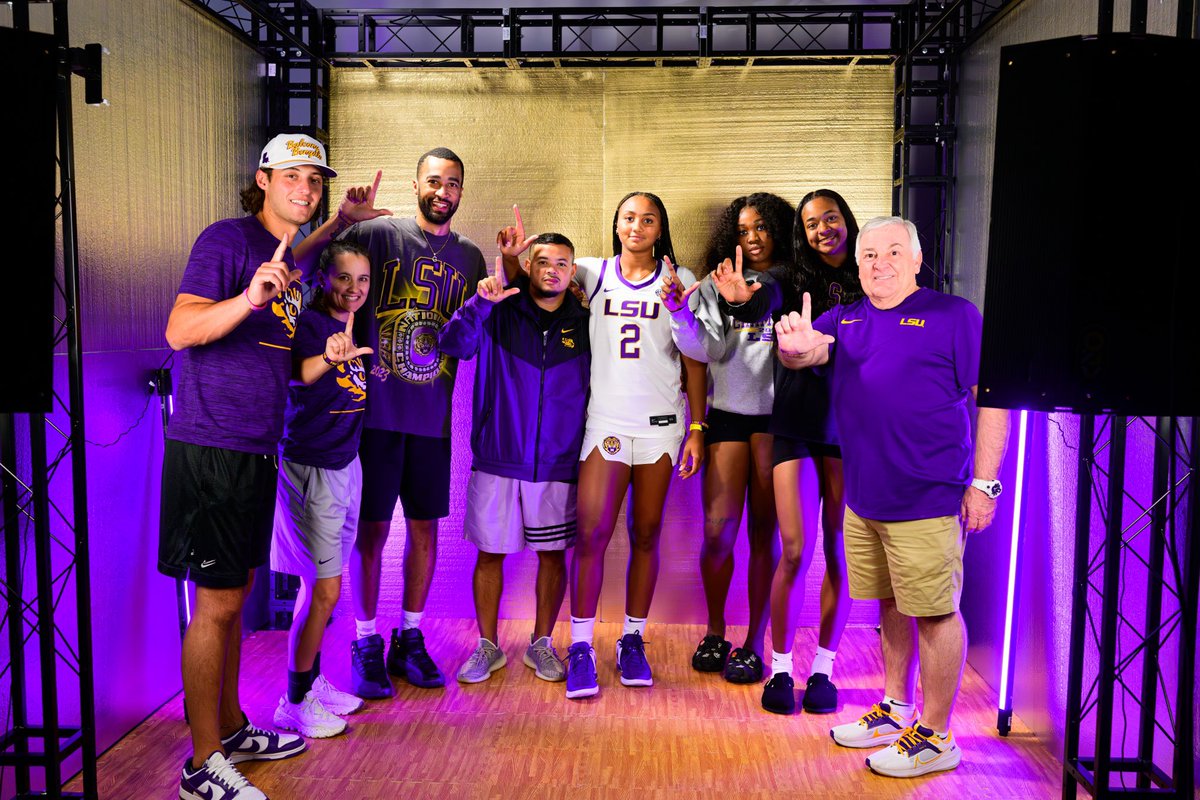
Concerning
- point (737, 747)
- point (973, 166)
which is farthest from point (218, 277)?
point (973, 166)

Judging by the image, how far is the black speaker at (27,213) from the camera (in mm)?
2369

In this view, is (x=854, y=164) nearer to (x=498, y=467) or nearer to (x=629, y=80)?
(x=629, y=80)

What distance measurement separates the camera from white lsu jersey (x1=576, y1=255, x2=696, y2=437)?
12.5 feet

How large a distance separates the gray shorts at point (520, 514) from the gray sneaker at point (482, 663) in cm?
45

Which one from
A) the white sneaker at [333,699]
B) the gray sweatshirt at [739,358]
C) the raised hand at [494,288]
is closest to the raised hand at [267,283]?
the raised hand at [494,288]

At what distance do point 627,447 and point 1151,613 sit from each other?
1.90 meters

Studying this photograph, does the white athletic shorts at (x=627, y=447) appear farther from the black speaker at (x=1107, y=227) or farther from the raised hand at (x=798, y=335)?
the black speaker at (x=1107, y=227)

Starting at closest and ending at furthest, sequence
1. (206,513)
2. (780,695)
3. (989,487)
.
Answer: (206,513) → (989,487) → (780,695)

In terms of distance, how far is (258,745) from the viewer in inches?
124

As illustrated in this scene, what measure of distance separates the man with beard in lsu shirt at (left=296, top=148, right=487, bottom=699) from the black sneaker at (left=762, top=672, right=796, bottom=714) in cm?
136

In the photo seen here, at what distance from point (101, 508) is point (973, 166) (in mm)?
3751

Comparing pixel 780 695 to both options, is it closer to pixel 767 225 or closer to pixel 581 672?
Answer: pixel 581 672

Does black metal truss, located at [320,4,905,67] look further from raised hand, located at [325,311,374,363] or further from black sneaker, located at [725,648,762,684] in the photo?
black sneaker, located at [725,648,762,684]

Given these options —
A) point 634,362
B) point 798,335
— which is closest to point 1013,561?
point 798,335
